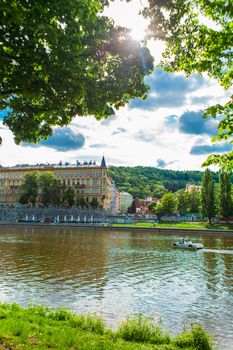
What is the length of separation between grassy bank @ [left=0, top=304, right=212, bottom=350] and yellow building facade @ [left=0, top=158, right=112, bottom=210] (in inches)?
5090

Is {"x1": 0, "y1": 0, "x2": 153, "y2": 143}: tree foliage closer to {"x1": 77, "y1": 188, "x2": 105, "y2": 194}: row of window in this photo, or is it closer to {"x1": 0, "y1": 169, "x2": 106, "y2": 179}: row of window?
{"x1": 77, "y1": 188, "x2": 105, "y2": 194}: row of window

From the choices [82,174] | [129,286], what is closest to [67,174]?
[82,174]

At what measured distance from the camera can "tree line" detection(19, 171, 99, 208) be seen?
132375 millimetres

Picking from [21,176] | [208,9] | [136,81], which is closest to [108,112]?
[136,81]

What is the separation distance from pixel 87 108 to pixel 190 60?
13.9 ft

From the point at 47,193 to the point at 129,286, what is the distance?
115m

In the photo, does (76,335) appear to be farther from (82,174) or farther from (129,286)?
(82,174)

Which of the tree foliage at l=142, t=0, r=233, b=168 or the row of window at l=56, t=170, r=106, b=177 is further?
the row of window at l=56, t=170, r=106, b=177

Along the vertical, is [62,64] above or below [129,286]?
above

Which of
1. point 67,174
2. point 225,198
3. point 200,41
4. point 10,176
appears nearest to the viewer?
point 200,41

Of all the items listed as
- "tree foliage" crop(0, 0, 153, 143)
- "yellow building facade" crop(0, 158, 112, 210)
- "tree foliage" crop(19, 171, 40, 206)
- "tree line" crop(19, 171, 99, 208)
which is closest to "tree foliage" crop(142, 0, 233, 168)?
"tree foliage" crop(0, 0, 153, 143)

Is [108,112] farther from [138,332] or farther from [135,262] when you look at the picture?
[135,262]

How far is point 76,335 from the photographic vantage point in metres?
9.73

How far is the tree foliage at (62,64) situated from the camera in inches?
318
